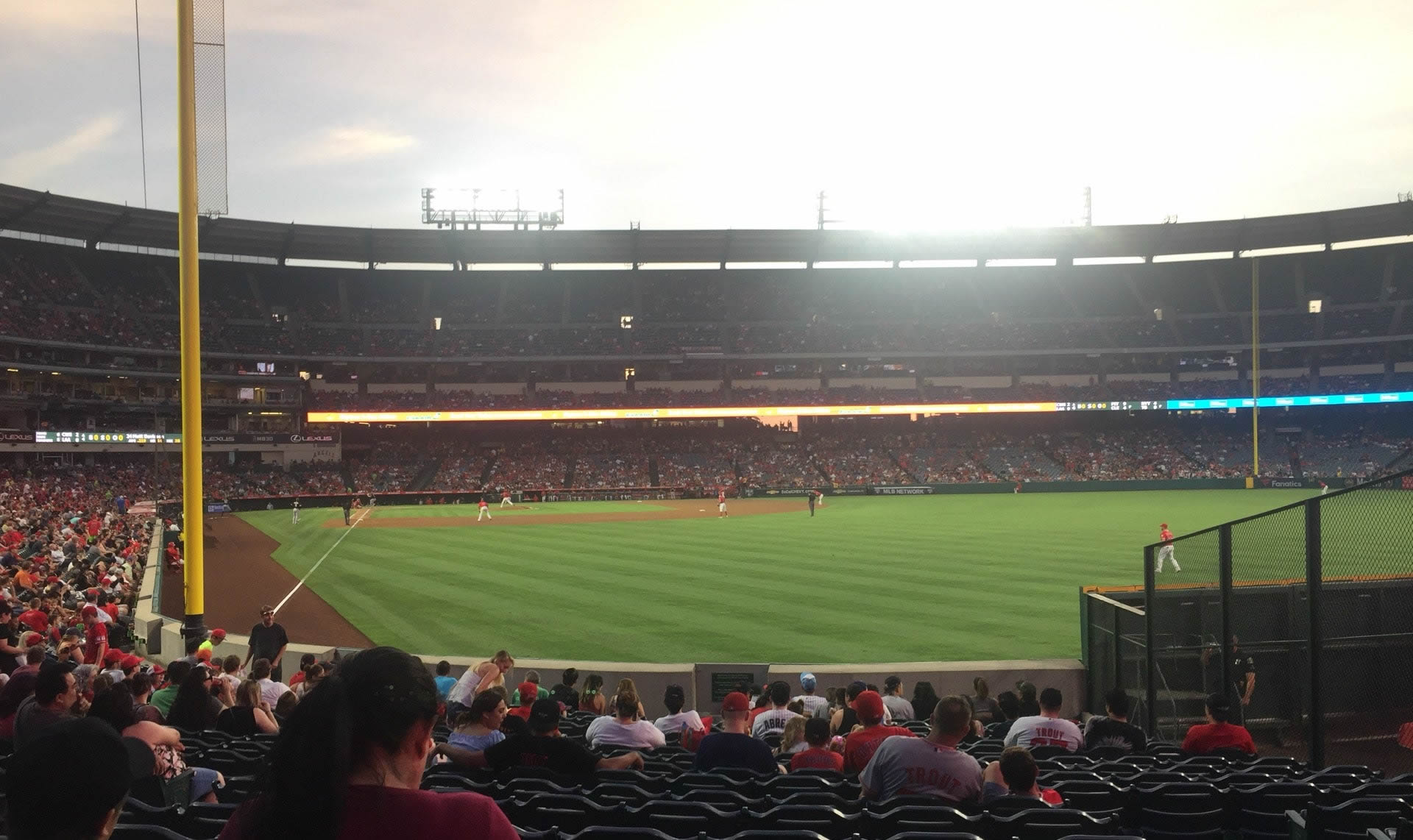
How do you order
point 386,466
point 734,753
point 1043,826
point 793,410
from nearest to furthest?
point 1043,826
point 734,753
point 386,466
point 793,410

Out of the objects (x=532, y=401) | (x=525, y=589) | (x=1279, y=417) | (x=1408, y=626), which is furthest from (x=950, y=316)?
(x=1408, y=626)

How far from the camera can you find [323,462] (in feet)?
232

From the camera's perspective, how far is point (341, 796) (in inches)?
76.0

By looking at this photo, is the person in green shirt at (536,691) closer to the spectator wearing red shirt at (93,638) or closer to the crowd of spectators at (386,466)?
the spectator wearing red shirt at (93,638)

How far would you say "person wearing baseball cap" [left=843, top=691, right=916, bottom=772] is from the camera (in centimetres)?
748

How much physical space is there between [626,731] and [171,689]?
5.43 m

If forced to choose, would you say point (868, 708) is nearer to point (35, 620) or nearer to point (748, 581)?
point (35, 620)

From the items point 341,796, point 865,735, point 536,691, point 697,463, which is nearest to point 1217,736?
point 865,735

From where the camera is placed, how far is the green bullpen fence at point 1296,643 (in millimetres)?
9734

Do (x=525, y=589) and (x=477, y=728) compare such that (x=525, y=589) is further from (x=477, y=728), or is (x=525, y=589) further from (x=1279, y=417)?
(x=1279, y=417)

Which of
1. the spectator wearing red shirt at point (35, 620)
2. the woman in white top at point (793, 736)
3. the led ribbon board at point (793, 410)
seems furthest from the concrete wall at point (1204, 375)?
the spectator wearing red shirt at point (35, 620)

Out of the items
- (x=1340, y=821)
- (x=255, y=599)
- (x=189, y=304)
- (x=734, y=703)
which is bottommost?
(x=255, y=599)

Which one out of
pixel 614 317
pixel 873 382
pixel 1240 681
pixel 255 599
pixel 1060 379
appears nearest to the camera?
pixel 1240 681

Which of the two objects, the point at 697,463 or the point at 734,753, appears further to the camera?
the point at 697,463
